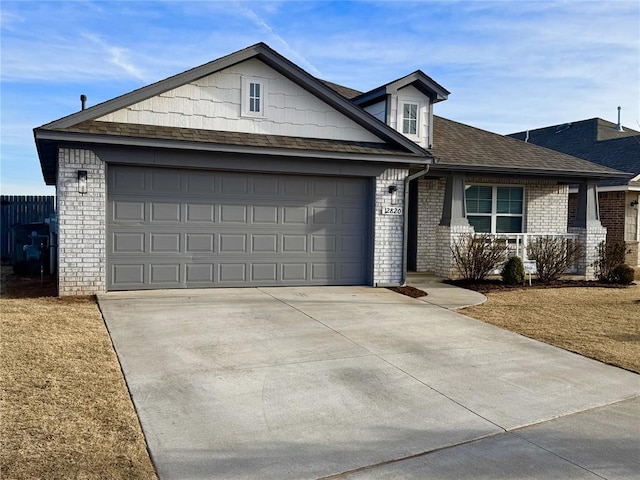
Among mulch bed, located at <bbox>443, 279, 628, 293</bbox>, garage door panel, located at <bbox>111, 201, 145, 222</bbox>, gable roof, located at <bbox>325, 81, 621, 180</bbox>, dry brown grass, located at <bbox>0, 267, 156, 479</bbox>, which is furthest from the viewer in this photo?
gable roof, located at <bbox>325, 81, 621, 180</bbox>

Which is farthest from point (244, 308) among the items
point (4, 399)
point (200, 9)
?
point (200, 9)

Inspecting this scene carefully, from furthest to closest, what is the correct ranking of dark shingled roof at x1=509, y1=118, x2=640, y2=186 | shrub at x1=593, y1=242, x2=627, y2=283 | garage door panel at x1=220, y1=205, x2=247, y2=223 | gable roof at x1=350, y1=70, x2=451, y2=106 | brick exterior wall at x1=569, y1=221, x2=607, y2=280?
dark shingled roof at x1=509, y1=118, x2=640, y2=186, brick exterior wall at x1=569, y1=221, x2=607, y2=280, shrub at x1=593, y1=242, x2=627, y2=283, gable roof at x1=350, y1=70, x2=451, y2=106, garage door panel at x1=220, y1=205, x2=247, y2=223

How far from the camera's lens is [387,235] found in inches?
480

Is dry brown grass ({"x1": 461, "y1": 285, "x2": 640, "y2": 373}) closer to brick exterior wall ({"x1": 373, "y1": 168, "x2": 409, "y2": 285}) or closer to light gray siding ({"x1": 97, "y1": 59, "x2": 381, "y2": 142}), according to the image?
brick exterior wall ({"x1": 373, "y1": 168, "x2": 409, "y2": 285})

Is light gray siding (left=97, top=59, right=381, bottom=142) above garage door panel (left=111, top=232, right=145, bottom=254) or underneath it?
above

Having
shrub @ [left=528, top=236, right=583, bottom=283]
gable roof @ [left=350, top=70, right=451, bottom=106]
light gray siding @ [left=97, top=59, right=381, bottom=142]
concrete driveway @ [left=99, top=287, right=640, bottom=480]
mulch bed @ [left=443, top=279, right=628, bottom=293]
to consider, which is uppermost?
gable roof @ [left=350, top=70, right=451, bottom=106]

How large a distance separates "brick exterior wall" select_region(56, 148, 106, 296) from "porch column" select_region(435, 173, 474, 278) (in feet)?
26.6

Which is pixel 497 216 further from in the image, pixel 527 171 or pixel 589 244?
pixel 589 244

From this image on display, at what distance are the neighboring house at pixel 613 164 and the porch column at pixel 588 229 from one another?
1.63m

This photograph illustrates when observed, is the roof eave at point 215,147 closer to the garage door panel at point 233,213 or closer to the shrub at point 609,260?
the garage door panel at point 233,213

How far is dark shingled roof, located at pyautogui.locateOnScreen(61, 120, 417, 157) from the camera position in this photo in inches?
391

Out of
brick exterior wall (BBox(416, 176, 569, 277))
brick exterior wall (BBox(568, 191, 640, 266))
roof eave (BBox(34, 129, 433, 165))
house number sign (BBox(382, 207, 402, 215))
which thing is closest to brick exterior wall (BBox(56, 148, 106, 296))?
roof eave (BBox(34, 129, 433, 165))

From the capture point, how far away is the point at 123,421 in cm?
458

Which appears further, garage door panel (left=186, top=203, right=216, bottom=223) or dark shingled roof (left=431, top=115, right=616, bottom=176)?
dark shingled roof (left=431, top=115, right=616, bottom=176)
